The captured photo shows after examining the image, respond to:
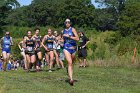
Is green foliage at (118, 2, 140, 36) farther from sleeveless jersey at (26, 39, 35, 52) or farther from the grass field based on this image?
the grass field

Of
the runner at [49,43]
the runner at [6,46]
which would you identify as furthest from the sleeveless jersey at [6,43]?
the runner at [49,43]

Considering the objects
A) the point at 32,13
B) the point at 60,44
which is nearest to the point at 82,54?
the point at 60,44

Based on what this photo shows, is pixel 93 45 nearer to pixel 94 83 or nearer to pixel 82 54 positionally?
pixel 82 54

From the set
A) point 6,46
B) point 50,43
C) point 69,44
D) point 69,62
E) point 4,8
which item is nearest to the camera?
point 69,62

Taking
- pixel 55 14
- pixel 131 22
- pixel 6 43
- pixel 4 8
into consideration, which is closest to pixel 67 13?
pixel 55 14

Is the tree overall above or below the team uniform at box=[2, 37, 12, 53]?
above

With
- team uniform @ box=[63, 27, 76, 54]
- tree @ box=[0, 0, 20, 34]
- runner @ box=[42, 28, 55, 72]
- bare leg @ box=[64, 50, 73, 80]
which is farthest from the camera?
tree @ box=[0, 0, 20, 34]

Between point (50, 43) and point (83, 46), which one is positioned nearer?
point (50, 43)

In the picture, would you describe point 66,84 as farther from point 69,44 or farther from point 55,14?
point 55,14

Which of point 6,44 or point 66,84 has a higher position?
point 6,44

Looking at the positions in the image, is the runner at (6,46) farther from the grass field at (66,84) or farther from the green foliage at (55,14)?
the green foliage at (55,14)

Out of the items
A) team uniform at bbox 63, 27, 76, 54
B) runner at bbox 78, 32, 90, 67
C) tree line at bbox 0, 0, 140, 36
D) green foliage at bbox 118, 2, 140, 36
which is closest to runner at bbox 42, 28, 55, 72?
runner at bbox 78, 32, 90, 67

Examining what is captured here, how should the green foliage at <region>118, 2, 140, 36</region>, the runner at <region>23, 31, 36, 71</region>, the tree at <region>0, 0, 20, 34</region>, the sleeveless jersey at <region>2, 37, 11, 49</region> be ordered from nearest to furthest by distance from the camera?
1. the runner at <region>23, 31, 36, 71</region>
2. the sleeveless jersey at <region>2, 37, 11, 49</region>
3. the green foliage at <region>118, 2, 140, 36</region>
4. the tree at <region>0, 0, 20, 34</region>

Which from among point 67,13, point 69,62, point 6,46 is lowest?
point 69,62
